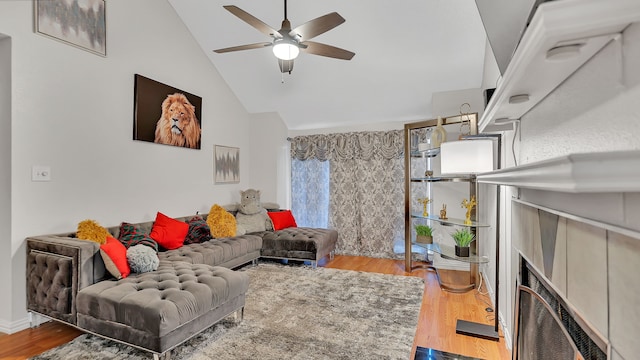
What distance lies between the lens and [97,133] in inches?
121

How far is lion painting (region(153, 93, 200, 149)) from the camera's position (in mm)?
3801

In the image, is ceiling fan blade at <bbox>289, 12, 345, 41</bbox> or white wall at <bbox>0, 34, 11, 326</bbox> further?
white wall at <bbox>0, 34, 11, 326</bbox>

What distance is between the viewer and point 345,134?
16.8ft

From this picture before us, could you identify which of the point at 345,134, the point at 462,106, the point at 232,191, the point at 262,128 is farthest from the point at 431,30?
the point at 232,191

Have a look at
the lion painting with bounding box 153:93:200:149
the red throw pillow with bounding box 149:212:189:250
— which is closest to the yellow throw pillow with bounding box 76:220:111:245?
the red throw pillow with bounding box 149:212:189:250

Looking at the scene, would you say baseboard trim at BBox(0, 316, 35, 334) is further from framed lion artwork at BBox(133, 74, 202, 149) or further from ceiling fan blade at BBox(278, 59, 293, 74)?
ceiling fan blade at BBox(278, 59, 293, 74)

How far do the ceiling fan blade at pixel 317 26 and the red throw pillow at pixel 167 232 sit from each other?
2464mm

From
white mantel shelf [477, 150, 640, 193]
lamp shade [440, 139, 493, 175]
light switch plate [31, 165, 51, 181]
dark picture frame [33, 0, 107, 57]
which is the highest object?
dark picture frame [33, 0, 107, 57]

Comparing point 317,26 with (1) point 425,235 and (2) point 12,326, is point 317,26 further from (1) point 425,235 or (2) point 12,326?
(2) point 12,326

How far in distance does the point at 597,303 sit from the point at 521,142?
3.36 ft

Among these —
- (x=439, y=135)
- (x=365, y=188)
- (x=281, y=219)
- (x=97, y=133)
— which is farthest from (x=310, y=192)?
(x=97, y=133)

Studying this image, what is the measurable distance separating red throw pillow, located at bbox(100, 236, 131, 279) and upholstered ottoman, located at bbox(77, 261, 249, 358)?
0.24 feet

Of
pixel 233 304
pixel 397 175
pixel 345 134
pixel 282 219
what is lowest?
pixel 233 304

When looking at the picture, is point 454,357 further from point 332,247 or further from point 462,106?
point 462,106
